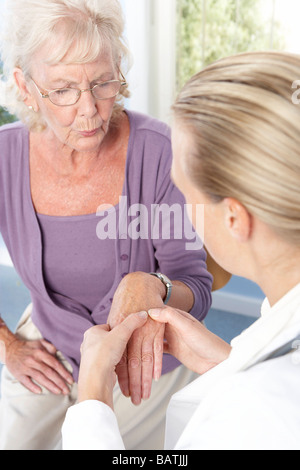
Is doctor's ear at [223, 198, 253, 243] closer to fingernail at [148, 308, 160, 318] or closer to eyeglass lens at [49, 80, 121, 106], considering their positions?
fingernail at [148, 308, 160, 318]

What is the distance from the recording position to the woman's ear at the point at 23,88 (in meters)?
1.40

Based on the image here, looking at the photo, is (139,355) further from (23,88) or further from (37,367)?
(23,88)

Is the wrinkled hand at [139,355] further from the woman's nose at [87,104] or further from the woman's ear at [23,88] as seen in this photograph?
the woman's ear at [23,88]

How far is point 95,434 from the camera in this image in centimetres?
84

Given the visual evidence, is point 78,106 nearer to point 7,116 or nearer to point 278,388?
point 278,388

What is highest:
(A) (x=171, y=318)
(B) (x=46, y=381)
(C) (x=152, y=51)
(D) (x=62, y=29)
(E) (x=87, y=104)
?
(D) (x=62, y=29)

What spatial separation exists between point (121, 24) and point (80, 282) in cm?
71

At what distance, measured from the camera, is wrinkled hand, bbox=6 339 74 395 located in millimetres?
1522

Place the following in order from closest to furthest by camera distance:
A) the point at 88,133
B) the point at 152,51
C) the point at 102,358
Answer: the point at 102,358 < the point at 88,133 < the point at 152,51

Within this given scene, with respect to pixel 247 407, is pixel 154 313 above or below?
below

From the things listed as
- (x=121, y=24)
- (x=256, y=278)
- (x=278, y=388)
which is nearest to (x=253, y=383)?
(x=278, y=388)

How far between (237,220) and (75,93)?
0.65 m

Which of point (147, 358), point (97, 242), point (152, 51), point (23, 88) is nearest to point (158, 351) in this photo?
point (147, 358)

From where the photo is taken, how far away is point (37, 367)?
1.54 metres
